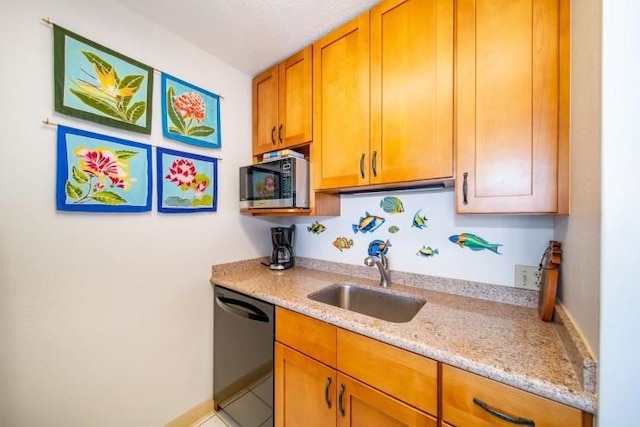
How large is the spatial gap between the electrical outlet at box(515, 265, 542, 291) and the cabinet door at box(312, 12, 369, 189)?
0.84 meters

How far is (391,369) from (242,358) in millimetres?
942

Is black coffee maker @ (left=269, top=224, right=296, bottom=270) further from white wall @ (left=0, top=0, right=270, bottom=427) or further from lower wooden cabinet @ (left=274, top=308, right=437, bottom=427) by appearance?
lower wooden cabinet @ (left=274, top=308, right=437, bottom=427)

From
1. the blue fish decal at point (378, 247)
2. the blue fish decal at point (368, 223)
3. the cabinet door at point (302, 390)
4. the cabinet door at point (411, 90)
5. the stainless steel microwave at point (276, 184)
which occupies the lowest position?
the cabinet door at point (302, 390)

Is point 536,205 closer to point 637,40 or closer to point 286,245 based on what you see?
point 637,40

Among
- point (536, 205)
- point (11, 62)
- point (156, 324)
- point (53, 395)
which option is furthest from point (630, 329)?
point (11, 62)

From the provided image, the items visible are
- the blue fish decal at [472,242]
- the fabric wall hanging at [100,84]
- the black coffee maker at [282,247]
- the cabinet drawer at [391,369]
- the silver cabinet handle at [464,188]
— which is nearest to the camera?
the cabinet drawer at [391,369]

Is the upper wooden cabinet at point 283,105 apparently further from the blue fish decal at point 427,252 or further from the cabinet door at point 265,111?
the blue fish decal at point 427,252

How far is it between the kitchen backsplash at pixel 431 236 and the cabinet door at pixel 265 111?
0.69 m

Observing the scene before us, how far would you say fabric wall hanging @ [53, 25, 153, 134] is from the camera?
3.50ft

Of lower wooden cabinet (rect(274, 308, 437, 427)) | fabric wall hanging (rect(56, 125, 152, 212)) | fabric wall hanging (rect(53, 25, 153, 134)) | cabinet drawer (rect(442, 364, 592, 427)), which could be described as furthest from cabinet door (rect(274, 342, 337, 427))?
fabric wall hanging (rect(53, 25, 153, 134))

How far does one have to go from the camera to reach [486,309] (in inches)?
42.2

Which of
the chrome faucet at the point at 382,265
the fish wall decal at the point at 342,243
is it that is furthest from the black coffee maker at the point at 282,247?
the chrome faucet at the point at 382,265

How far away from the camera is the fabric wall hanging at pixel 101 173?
1.07 metres

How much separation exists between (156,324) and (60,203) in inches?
31.4
